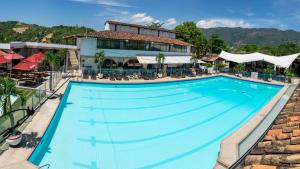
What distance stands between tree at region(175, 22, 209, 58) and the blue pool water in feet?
108

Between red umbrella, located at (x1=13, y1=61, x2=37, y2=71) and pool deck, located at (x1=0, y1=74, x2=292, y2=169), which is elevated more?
red umbrella, located at (x1=13, y1=61, x2=37, y2=71)

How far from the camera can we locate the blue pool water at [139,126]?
11516mm

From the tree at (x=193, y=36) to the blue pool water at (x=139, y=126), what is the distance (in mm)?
32895

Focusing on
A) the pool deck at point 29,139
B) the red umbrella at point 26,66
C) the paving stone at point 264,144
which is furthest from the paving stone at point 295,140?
the red umbrella at point 26,66

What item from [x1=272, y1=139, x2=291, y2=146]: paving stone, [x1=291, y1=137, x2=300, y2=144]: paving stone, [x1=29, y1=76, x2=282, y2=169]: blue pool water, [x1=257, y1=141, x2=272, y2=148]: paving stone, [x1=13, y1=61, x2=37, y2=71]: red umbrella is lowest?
[x1=29, y1=76, x2=282, y2=169]: blue pool water

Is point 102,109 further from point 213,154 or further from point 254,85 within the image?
point 254,85

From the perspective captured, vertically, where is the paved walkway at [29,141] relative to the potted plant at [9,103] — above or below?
below

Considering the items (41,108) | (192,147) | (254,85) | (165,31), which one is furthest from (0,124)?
(165,31)

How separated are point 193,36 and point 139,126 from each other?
5017 cm

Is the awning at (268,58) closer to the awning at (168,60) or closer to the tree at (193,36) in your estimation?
the awning at (168,60)

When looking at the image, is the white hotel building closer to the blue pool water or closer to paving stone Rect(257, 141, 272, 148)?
the blue pool water

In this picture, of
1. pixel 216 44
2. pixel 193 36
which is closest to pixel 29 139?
pixel 193 36

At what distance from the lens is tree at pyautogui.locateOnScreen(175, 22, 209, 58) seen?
60.1m

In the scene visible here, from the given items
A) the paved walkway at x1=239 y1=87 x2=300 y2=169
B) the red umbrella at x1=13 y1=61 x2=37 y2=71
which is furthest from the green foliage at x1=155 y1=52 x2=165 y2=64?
the paved walkway at x1=239 y1=87 x2=300 y2=169
